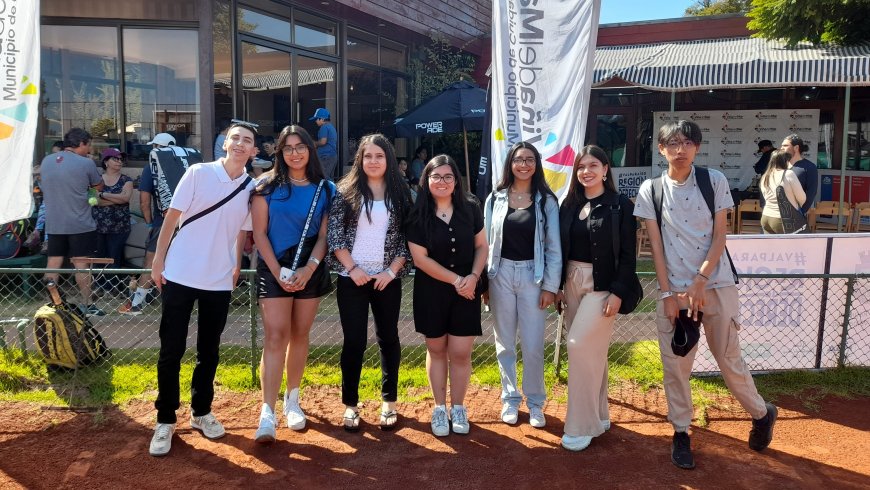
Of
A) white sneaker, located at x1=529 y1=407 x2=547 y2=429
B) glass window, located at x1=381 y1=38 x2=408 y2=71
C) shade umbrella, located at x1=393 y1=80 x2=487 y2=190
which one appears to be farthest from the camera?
glass window, located at x1=381 y1=38 x2=408 y2=71

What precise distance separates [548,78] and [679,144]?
1.54 meters

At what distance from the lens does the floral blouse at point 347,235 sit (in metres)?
A: 4.13

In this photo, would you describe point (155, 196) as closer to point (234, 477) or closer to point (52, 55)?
point (52, 55)

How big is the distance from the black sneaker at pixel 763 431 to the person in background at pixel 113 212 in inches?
261

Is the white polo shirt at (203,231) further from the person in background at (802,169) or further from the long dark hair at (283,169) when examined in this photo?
the person in background at (802,169)

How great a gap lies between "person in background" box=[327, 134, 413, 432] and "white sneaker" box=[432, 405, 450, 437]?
1.47 feet

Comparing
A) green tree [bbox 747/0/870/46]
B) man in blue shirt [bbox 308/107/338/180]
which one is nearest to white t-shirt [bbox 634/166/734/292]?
man in blue shirt [bbox 308/107/338/180]

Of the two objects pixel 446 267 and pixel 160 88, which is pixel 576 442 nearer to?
pixel 446 267

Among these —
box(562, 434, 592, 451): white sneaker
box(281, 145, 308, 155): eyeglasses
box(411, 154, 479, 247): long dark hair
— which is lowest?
box(562, 434, 592, 451): white sneaker

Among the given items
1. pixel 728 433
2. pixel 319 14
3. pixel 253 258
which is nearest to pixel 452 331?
pixel 728 433

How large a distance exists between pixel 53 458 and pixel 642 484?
331 cm

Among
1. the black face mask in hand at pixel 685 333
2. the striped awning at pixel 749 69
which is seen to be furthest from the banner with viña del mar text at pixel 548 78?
the striped awning at pixel 749 69

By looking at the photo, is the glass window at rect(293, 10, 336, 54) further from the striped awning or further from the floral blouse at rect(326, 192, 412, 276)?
the floral blouse at rect(326, 192, 412, 276)

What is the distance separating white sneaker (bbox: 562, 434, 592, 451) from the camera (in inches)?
160
